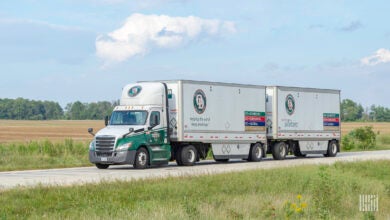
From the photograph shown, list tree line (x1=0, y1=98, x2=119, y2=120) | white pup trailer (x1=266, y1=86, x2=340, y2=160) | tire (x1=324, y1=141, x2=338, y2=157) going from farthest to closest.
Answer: tree line (x1=0, y1=98, x2=119, y2=120) < tire (x1=324, y1=141, x2=338, y2=157) < white pup trailer (x1=266, y1=86, x2=340, y2=160)

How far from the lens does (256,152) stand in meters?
35.9

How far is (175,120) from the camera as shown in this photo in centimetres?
3138

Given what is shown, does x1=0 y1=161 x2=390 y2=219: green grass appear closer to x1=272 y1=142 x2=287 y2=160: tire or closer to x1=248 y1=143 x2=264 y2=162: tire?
x1=248 y1=143 x2=264 y2=162: tire

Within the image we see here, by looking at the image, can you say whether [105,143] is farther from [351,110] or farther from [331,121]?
[351,110]

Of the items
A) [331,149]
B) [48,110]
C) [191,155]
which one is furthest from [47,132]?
[48,110]

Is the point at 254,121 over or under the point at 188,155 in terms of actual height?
over

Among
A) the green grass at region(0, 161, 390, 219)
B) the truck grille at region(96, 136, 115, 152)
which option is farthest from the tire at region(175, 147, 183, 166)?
the green grass at region(0, 161, 390, 219)

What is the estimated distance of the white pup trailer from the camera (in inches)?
1468

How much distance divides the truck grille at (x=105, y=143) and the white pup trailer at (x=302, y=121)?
10431mm

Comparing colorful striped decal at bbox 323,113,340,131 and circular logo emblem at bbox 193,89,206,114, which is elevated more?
circular logo emblem at bbox 193,89,206,114

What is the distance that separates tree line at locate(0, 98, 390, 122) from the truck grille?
14247 cm

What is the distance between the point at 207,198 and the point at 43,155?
20.6 meters

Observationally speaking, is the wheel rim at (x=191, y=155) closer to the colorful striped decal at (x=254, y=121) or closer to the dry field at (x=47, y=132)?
the colorful striped decal at (x=254, y=121)

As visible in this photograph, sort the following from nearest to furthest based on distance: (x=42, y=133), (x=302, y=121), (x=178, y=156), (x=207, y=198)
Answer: (x=207, y=198) → (x=178, y=156) → (x=302, y=121) → (x=42, y=133)
